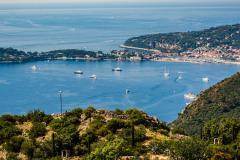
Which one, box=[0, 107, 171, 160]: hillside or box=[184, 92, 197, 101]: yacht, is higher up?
box=[0, 107, 171, 160]: hillside

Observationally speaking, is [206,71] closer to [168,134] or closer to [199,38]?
[199,38]

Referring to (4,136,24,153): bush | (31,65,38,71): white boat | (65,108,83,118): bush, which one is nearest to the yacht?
(31,65,38,71): white boat

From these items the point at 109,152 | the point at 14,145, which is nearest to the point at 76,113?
the point at 14,145

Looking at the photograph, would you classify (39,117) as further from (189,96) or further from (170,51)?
(170,51)

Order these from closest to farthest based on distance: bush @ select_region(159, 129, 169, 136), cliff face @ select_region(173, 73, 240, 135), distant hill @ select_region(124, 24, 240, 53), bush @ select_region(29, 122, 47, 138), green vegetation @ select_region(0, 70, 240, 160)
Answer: green vegetation @ select_region(0, 70, 240, 160), bush @ select_region(29, 122, 47, 138), bush @ select_region(159, 129, 169, 136), cliff face @ select_region(173, 73, 240, 135), distant hill @ select_region(124, 24, 240, 53)

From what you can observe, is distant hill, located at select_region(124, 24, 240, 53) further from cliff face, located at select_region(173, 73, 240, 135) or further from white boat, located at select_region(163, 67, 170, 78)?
cliff face, located at select_region(173, 73, 240, 135)

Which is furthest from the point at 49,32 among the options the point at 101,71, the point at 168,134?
the point at 168,134
